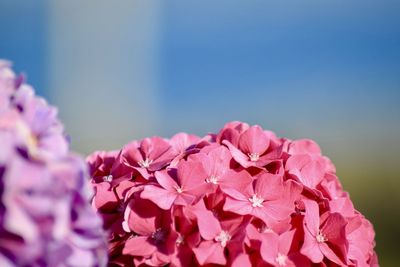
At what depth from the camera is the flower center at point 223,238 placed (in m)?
0.71

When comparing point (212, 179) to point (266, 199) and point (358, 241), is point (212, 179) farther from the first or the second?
point (358, 241)

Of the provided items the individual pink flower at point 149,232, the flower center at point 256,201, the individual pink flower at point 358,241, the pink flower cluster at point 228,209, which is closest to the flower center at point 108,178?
the pink flower cluster at point 228,209

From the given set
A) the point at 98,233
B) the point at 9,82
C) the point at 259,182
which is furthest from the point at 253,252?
the point at 9,82

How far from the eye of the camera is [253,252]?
721 mm

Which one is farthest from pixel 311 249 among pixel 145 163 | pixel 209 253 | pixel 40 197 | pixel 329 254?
pixel 40 197

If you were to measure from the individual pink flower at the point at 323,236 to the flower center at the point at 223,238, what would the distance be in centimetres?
9

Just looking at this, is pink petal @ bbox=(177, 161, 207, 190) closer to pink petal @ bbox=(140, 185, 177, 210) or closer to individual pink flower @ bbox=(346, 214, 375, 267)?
pink petal @ bbox=(140, 185, 177, 210)

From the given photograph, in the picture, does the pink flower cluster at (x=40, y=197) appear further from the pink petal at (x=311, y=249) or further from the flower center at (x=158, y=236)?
the pink petal at (x=311, y=249)

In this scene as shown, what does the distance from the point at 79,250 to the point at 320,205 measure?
358mm

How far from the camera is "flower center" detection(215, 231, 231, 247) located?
714mm

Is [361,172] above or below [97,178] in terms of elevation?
below

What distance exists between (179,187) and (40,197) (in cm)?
26

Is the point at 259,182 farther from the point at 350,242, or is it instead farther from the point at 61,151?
the point at 61,151

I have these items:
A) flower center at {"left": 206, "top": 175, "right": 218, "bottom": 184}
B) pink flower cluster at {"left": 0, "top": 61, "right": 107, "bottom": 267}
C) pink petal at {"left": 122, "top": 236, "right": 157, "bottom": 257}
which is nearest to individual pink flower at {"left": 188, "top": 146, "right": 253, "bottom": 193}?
flower center at {"left": 206, "top": 175, "right": 218, "bottom": 184}
